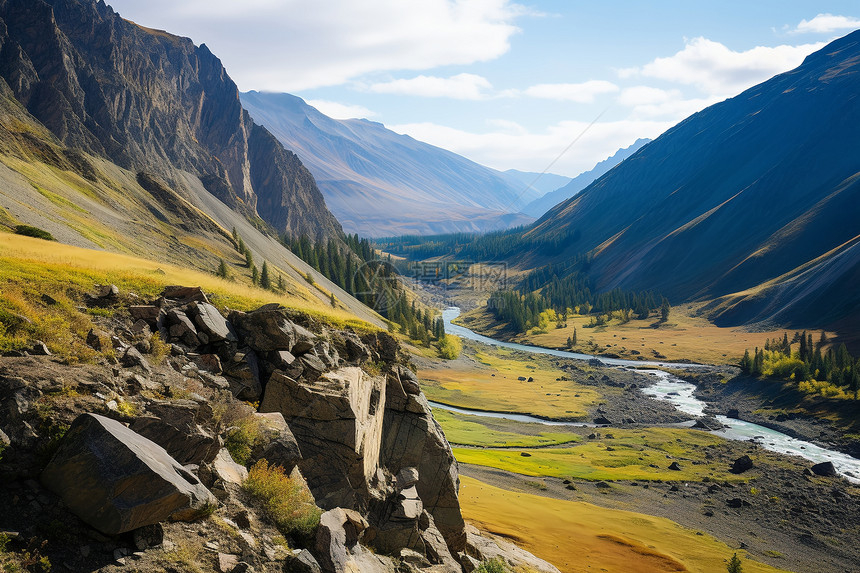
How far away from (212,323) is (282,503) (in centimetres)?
936

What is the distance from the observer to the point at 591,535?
48219 mm

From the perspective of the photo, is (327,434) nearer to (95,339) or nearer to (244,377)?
(244,377)

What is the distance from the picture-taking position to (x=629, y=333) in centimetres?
19125

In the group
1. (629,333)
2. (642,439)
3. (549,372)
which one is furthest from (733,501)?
(629,333)

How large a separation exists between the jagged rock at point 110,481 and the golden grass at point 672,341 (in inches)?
6214

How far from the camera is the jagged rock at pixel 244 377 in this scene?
1961cm

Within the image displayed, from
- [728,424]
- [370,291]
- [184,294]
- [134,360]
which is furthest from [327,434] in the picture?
[370,291]

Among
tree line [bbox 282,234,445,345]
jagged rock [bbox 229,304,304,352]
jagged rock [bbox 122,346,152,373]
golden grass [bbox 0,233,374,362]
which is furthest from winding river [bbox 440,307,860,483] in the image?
jagged rock [bbox 122,346,152,373]

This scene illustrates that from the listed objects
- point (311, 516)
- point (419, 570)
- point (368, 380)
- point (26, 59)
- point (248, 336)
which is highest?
point (26, 59)

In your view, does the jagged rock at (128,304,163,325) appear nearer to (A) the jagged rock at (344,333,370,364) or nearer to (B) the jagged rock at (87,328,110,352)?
(B) the jagged rock at (87,328,110,352)

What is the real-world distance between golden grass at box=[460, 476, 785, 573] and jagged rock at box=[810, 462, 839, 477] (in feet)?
101

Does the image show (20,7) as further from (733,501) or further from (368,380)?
(733,501)

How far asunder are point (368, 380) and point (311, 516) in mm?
10300

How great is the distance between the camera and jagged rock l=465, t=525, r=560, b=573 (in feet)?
91.6
